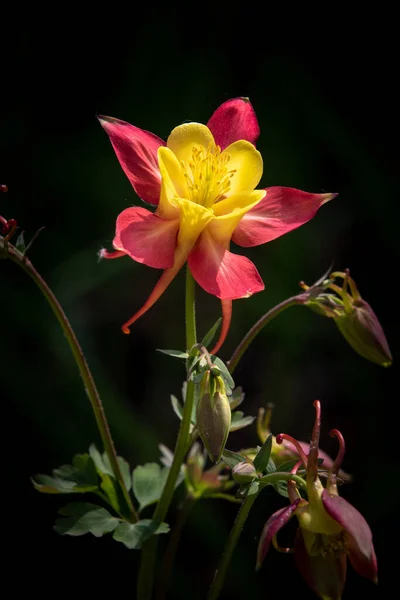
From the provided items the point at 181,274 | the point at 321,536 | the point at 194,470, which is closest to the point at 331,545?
the point at 321,536

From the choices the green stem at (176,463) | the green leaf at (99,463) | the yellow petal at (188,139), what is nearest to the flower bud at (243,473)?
the green stem at (176,463)

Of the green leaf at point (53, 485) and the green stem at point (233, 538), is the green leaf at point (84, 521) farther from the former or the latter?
the green stem at point (233, 538)

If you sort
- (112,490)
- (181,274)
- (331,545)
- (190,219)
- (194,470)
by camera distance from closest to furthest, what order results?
(331,545), (190,219), (112,490), (194,470), (181,274)

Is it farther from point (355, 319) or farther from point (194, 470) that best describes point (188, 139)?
point (194, 470)

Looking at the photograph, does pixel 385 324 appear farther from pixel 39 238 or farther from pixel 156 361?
pixel 39 238

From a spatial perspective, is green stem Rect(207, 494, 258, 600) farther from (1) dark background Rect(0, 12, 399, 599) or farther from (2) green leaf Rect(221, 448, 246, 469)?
(1) dark background Rect(0, 12, 399, 599)
